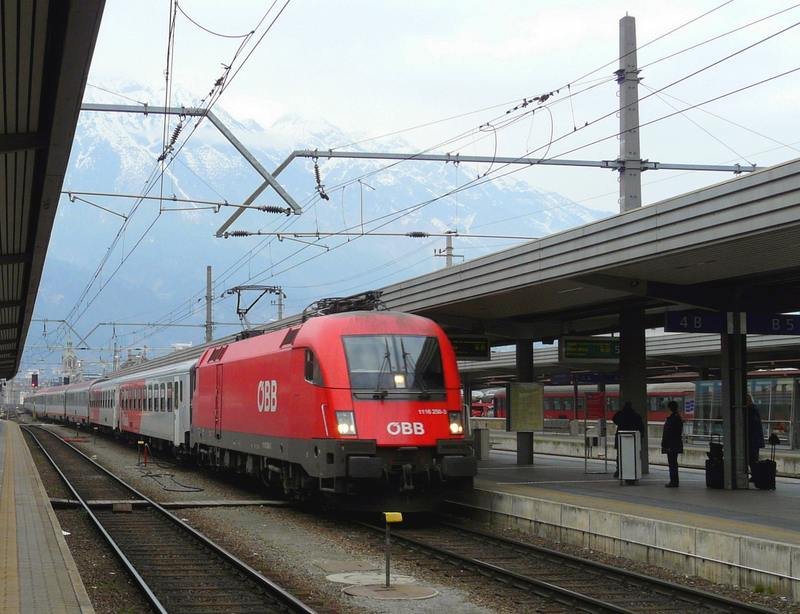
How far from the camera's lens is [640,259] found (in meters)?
14.9

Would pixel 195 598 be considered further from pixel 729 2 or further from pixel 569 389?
Answer: pixel 569 389

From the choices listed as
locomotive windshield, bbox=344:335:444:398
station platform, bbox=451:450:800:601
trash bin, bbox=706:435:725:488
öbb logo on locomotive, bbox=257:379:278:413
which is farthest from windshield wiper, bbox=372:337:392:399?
trash bin, bbox=706:435:725:488

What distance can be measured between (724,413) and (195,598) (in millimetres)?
10494

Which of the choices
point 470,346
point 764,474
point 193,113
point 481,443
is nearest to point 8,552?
point 193,113

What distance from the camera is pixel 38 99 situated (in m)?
10.8

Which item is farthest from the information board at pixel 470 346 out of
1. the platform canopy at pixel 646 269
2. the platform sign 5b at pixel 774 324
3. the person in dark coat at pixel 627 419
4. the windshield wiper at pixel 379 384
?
the windshield wiper at pixel 379 384

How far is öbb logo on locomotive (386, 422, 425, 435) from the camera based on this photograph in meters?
15.2

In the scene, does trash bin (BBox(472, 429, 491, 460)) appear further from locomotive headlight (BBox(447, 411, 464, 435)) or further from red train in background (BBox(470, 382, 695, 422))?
red train in background (BBox(470, 382, 695, 422))

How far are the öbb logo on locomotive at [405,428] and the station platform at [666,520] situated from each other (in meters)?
1.91

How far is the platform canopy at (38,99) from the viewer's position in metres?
8.26

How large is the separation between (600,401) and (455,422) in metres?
39.9

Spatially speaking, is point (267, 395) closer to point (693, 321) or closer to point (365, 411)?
point (365, 411)

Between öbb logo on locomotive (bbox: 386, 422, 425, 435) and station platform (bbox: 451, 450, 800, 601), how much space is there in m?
1.91

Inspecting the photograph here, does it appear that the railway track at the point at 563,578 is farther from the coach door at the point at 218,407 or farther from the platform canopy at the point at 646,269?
the coach door at the point at 218,407
